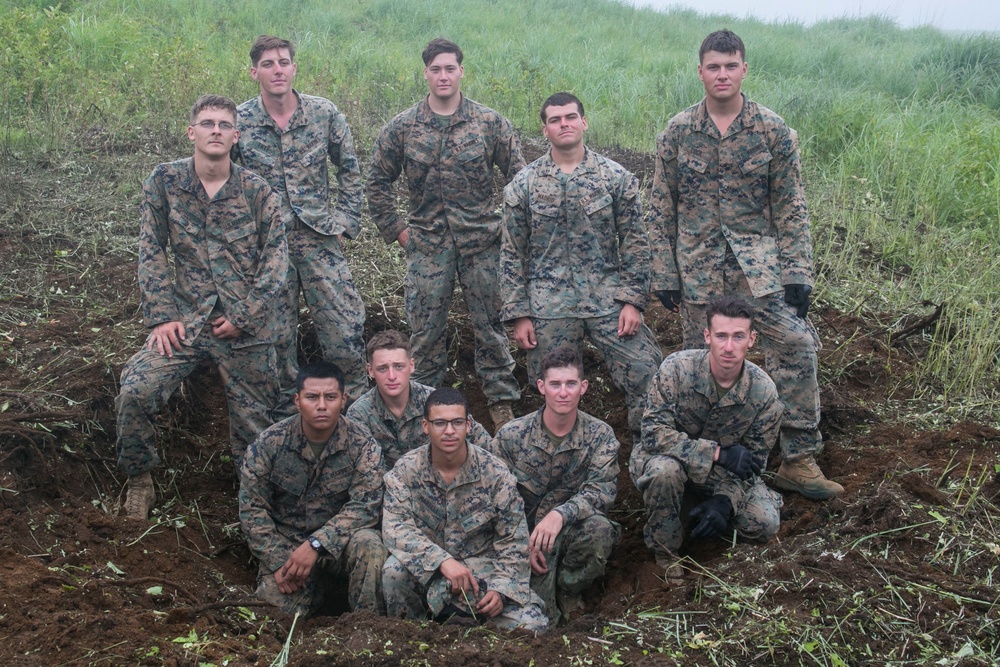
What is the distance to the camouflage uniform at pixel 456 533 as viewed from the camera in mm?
4562

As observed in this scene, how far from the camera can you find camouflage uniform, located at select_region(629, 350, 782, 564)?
4957 mm

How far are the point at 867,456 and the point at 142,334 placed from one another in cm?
434

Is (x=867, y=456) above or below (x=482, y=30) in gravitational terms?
below

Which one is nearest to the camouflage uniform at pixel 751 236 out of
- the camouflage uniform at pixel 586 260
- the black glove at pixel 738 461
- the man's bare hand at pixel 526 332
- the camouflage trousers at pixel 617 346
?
the camouflage uniform at pixel 586 260

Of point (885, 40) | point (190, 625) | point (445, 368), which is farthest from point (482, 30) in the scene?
point (190, 625)

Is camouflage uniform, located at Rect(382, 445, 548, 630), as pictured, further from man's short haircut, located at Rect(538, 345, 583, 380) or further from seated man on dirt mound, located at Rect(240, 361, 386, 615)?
man's short haircut, located at Rect(538, 345, 583, 380)

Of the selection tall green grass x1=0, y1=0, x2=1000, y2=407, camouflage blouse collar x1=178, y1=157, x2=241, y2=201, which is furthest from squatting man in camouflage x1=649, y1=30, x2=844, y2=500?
camouflage blouse collar x1=178, y1=157, x2=241, y2=201

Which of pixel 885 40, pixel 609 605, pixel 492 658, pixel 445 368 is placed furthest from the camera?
pixel 885 40

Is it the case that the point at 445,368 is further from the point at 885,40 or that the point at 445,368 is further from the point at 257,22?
the point at 885,40

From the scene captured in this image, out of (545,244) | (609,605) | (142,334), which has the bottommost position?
(609,605)

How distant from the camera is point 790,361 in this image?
5344mm

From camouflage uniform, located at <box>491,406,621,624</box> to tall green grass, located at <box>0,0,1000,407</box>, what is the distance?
2472mm

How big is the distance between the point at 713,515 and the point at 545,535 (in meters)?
0.82

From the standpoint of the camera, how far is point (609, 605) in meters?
4.85
